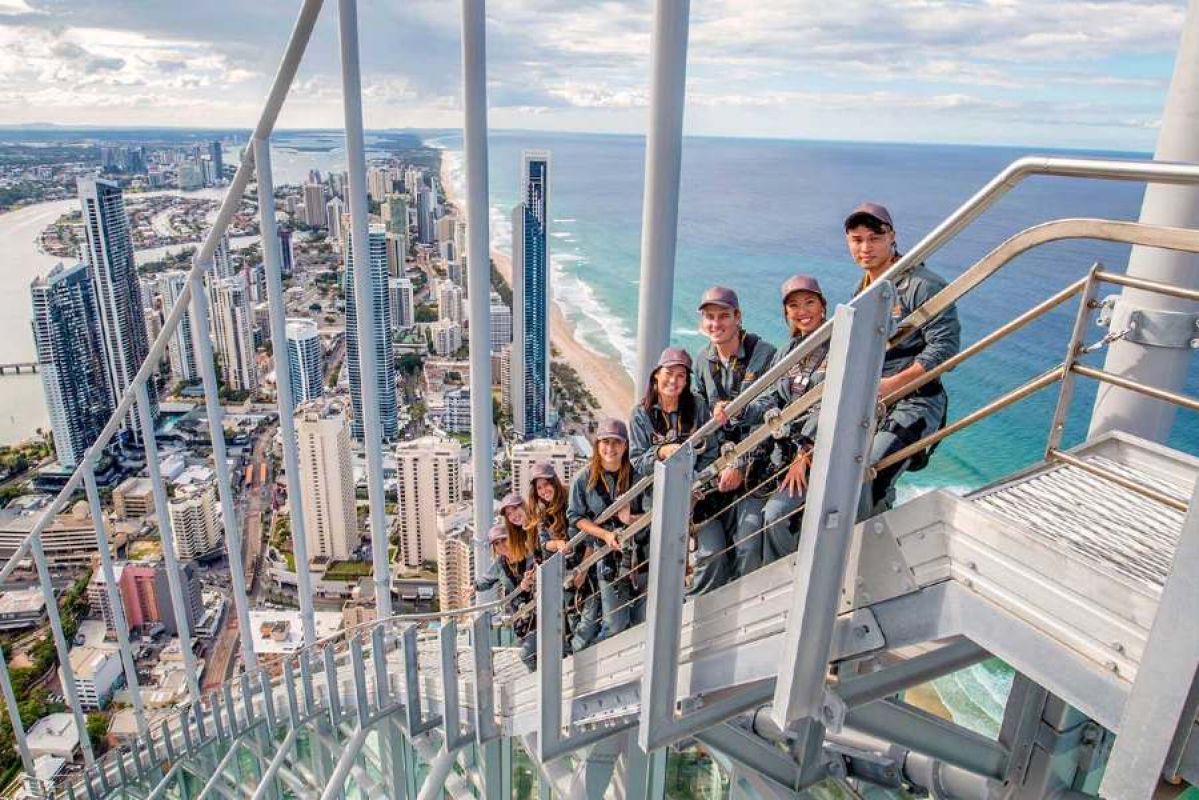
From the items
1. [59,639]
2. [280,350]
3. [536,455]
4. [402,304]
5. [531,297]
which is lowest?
[59,639]

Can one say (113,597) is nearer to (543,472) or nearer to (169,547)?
(169,547)

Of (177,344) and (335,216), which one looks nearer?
(335,216)

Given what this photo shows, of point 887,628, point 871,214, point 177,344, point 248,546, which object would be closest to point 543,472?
point 871,214

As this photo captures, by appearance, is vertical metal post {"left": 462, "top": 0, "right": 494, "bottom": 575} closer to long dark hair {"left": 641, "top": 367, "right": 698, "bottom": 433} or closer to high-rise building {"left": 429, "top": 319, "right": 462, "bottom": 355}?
long dark hair {"left": 641, "top": 367, "right": 698, "bottom": 433}

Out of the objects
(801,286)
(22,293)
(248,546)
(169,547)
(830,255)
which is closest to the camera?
(801,286)

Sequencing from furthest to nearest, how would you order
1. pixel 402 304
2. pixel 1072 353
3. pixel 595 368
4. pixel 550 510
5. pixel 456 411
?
pixel 595 368
pixel 456 411
pixel 402 304
pixel 550 510
pixel 1072 353

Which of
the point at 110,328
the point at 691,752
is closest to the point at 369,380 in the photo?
the point at 691,752

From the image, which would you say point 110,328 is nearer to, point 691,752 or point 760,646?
point 691,752
